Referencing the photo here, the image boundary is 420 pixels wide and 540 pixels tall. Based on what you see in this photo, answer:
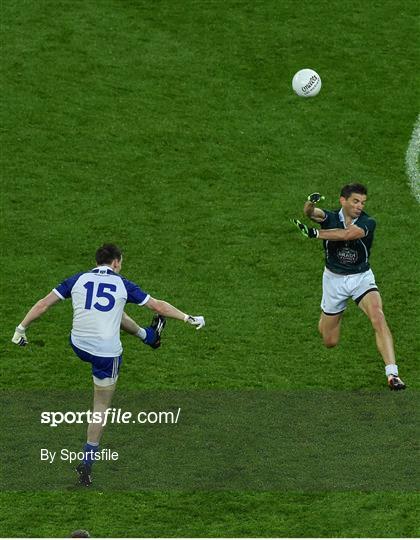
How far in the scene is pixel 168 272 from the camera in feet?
62.1

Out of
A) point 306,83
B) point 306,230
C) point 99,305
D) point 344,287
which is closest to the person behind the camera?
point 99,305

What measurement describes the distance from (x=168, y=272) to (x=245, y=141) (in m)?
4.21

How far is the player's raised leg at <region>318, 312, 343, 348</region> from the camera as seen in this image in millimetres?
16109

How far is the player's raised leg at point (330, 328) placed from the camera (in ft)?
52.9

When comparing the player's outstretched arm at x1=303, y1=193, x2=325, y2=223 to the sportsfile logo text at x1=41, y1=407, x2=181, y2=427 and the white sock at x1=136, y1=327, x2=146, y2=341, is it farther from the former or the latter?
the sportsfile logo text at x1=41, y1=407, x2=181, y2=427

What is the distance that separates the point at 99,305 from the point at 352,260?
142 inches

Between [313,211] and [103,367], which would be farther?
[313,211]

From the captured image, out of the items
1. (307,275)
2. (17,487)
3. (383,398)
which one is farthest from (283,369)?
(17,487)

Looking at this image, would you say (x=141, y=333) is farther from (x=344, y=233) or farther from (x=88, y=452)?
(x=344, y=233)

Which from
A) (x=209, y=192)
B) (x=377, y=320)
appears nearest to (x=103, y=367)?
(x=377, y=320)

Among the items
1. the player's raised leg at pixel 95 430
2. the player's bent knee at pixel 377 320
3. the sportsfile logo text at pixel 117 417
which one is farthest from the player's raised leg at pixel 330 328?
the player's raised leg at pixel 95 430

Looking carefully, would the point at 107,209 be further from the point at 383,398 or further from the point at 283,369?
the point at 383,398

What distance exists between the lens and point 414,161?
21984 millimetres

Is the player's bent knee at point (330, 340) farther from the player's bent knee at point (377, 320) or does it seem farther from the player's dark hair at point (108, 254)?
the player's dark hair at point (108, 254)
